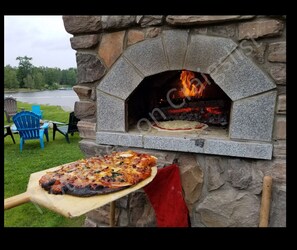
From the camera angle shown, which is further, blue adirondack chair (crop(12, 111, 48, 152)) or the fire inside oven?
blue adirondack chair (crop(12, 111, 48, 152))

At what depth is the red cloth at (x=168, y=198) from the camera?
2.20 metres

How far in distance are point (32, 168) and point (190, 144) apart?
346 centimetres

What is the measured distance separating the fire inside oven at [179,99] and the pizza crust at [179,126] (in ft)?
0.44

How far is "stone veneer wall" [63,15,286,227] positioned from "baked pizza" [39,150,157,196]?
428mm

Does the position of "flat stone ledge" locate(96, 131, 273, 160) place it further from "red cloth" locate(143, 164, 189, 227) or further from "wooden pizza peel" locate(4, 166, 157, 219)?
"wooden pizza peel" locate(4, 166, 157, 219)

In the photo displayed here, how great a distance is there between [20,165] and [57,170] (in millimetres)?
3315

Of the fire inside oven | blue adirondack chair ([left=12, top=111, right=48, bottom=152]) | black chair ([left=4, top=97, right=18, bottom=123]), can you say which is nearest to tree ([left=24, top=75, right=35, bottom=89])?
black chair ([left=4, top=97, right=18, bottom=123])

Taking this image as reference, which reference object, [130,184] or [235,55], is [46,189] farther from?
[235,55]

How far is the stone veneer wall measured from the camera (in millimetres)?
1958

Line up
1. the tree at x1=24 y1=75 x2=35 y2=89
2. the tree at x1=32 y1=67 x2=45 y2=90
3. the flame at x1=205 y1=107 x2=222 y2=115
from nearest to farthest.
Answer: the flame at x1=205 y1=107 x2=222 y2=115 < the tree at x1=24 y1=75 x2=35 y2=89 < the tree at x1=32 y1=67 x2=45 y2=90

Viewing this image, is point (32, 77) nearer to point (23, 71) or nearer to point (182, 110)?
point (23, 71)

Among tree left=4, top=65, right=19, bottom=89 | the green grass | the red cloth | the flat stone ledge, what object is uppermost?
tree left=4, top=65, right=19, bottom=89

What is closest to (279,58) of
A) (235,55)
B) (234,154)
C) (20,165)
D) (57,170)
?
(235,55)

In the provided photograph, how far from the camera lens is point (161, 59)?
2225 mm
